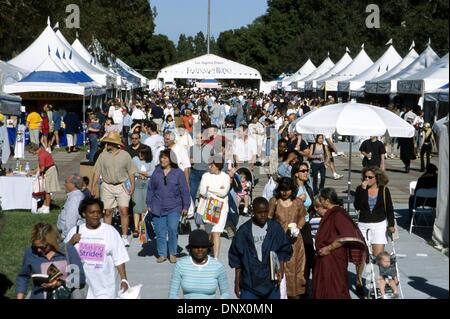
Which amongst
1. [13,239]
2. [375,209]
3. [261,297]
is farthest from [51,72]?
[261,297]

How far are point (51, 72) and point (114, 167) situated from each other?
18.1 metres

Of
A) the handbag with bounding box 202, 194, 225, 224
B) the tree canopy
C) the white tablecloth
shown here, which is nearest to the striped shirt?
the handbag with bounding box 202, 194, 225, 224

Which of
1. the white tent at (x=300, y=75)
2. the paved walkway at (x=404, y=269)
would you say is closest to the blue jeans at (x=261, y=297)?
the paved walkway at (x=404, y=269)

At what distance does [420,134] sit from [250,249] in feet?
75.9

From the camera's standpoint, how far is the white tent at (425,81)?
2363cm

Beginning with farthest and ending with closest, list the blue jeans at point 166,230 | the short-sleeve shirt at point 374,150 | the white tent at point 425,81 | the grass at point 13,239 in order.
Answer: the white tent at point 425,81
the short-sleeve shirt at point 374,150
the blue jeans at point 166,230
the grass at point 13,239

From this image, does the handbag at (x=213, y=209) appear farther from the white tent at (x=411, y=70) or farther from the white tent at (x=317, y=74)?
the white tent at (x=317, y=74)

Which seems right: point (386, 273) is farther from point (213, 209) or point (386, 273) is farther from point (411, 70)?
point (411, 70)

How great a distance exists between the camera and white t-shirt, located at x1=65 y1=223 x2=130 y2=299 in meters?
8.01

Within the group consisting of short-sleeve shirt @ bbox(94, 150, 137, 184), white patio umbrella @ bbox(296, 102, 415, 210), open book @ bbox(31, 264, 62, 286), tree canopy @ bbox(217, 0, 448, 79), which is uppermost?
tree canopy @ bbox(217, 0, 448, 79)

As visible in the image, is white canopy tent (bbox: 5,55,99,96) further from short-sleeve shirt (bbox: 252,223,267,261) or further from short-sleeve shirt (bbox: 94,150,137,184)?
short-sleeve shirt (bbox: 252,223,267,261)

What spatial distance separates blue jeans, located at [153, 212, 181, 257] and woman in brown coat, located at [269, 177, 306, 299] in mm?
2708

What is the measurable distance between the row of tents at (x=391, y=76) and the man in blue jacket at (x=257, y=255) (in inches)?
352
